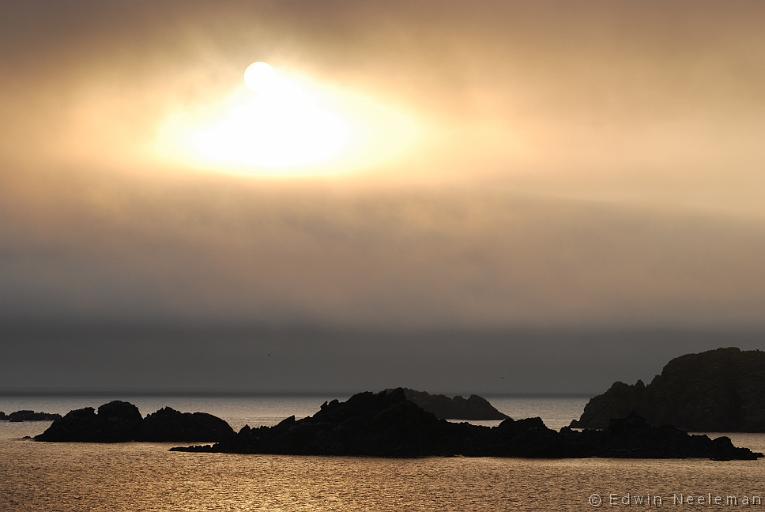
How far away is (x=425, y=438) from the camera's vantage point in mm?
148500

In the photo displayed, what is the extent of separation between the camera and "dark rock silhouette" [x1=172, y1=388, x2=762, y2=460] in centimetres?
14475

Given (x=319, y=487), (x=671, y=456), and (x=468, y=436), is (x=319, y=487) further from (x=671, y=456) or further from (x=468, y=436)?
(x=671, y=456)

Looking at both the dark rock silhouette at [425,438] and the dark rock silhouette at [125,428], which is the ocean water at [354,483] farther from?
Result: the dark rock silhouette at [125,428]

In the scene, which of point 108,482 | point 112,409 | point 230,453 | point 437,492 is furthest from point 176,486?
point 112,409

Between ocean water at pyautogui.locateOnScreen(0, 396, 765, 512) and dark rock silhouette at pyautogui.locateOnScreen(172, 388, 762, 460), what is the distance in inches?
122

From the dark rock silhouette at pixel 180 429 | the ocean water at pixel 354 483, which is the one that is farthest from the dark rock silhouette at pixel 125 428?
the ocean water at pixel 354 483

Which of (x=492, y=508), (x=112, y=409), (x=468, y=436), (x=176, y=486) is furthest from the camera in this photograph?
(x=112, y=409)

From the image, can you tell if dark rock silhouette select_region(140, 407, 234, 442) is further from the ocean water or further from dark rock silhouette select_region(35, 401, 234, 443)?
the ocean water

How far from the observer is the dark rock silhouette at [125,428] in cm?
17350

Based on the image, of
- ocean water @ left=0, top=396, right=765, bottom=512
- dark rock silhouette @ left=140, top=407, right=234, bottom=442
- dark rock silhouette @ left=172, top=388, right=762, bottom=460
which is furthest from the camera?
dark rock silhouette @ left=140, top=407, right=234, bottom=442

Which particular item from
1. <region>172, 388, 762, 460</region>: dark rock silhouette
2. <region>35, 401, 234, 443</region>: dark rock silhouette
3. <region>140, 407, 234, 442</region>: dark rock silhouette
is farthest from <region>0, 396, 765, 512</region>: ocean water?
<region>140, 407, 234, 442</region>: dark rock silhouette

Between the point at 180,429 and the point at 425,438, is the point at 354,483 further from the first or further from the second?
the point at 180,429

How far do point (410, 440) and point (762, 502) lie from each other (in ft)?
207

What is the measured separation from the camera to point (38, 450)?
157m
